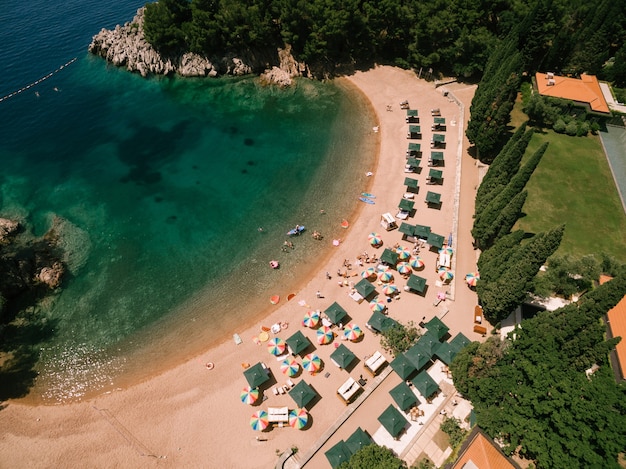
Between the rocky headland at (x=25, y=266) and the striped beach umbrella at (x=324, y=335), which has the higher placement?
the rocky headland at (x=25, y=266)

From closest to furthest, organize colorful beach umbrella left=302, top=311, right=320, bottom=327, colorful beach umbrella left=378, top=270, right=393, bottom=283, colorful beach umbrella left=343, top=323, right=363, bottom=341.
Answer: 1. colorful beach umbrella left=343, top=323, right=363, bottom=341
2. colorful beach umbrella left=302, top=311, right=320, bottom=327
3. colorful beach umbrella left=378, top=270, right=393, bottom=283

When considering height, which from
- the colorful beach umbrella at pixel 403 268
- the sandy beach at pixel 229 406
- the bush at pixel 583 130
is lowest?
the sandy beach at pixel 229 406

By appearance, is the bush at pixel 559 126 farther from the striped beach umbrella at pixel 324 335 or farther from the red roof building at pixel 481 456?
the red roof building at pixel 481 456

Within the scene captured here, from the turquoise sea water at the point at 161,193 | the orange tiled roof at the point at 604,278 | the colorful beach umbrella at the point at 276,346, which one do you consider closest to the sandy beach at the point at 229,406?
the colorful beach umbrella at the point at 276,346

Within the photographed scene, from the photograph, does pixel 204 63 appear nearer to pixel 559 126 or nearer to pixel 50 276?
pixel 50 276

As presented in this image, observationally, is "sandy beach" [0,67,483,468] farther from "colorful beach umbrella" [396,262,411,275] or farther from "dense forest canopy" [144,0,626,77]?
"dense forest canopy" [144,0,626,77]

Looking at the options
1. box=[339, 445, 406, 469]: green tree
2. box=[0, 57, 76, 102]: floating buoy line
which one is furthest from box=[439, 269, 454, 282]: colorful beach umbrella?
box=[0, 57, 76, 102]: floating buoy line
